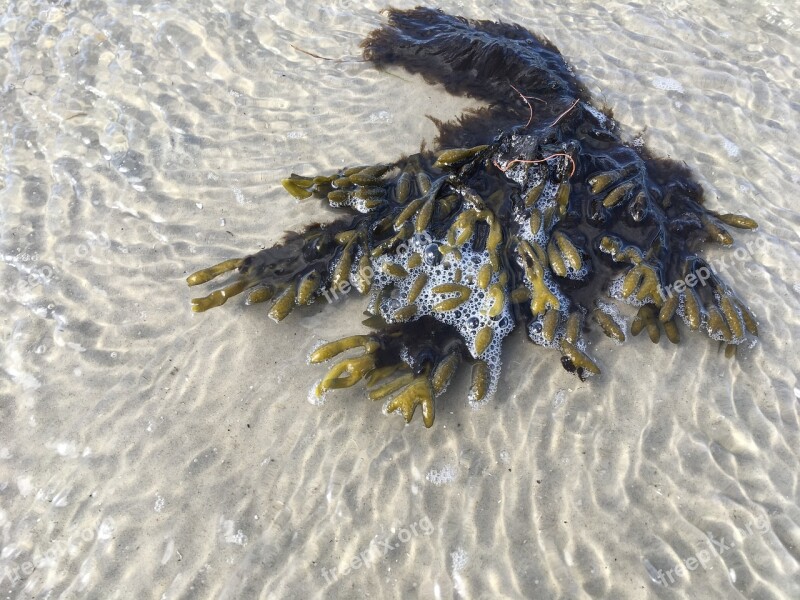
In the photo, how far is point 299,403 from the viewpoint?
3.70m

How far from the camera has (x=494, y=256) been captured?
4098mm

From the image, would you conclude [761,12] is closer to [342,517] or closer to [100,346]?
[342,517]

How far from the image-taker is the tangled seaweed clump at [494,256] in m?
3.86

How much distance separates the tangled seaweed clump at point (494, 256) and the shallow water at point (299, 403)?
0.22 metres

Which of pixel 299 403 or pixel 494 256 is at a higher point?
pixel 494 256

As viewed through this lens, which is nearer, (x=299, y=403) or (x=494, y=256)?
(x=299, y=403)

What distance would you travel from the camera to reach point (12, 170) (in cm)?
483

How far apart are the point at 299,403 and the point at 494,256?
6.47 feet

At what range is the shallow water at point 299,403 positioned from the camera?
320 centimetres

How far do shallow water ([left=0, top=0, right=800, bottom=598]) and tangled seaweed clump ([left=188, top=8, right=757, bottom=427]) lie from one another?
0.22 metres

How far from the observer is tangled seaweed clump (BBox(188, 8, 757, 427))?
386 cm

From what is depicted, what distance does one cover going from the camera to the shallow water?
320 cm

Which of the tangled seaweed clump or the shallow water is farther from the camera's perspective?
the tangled seaweed clump

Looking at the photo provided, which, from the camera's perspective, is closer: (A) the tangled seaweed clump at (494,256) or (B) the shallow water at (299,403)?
(B) the shallow water at (299,403)
